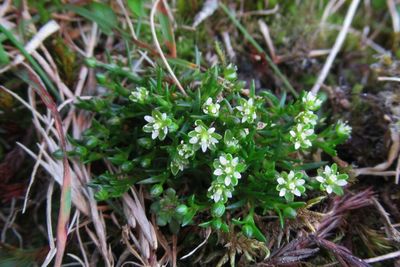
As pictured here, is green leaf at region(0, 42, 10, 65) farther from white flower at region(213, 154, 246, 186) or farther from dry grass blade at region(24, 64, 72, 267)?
white flower at region(213, 154, 246, 186)

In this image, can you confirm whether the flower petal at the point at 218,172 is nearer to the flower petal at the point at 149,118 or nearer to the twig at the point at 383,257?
the flower petal at the point at 149,118

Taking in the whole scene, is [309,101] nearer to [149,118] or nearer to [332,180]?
[332,180]

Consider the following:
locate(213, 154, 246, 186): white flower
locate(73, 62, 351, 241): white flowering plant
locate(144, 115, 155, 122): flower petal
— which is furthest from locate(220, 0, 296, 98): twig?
locate(144, 115, 155, 122): flower petal

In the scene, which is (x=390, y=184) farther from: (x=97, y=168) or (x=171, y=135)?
(x=97, y=168)

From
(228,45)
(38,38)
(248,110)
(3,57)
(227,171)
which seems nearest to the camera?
(227,171)

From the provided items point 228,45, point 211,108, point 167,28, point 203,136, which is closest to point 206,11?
point 228,45

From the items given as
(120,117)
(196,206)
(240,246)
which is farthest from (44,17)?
(240,246)

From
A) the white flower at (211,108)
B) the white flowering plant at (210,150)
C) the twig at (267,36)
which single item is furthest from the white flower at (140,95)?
the twig at (267,36)
